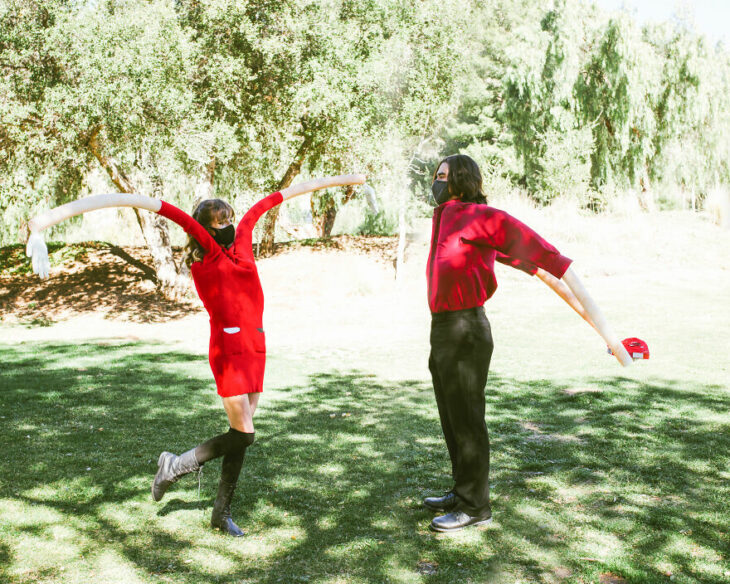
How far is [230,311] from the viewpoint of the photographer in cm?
379

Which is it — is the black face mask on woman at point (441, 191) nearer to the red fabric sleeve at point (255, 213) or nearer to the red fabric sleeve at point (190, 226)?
the red fabric sleeve at point (255, 213)

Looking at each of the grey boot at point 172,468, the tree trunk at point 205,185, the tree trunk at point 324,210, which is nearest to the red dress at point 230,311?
the grey boot at point 172,468

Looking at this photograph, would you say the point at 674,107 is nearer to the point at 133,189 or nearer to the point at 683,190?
the point at 683,190

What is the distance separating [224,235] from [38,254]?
1172mm

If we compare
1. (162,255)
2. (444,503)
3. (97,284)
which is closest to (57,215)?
(444,503)

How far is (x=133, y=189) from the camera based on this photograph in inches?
695

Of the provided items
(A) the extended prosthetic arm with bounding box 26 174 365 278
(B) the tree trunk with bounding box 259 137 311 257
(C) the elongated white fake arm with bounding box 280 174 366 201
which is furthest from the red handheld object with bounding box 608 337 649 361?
(B) the tree trunk with bounding box 259 137 311 257

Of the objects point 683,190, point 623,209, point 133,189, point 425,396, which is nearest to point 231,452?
point 425,396

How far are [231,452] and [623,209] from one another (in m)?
24.8

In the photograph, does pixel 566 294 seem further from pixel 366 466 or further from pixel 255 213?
pixel 366 466

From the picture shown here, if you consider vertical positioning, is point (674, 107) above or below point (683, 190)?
above

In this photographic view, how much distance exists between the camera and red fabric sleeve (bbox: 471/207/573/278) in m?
3.62

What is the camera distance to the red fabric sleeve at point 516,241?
362 centimetres

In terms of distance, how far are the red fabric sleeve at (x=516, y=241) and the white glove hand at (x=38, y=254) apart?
2.18m
